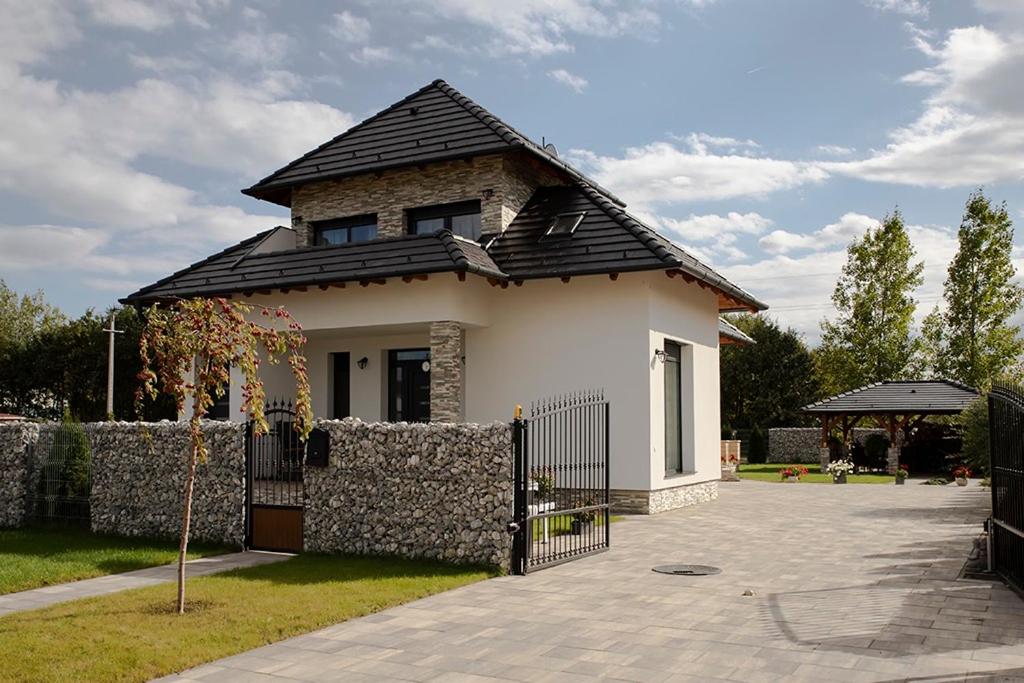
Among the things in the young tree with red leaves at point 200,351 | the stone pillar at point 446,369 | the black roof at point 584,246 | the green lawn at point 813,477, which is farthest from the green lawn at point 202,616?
the green lawn at point 813,477

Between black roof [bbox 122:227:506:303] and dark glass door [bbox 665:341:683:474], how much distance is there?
4124 mm

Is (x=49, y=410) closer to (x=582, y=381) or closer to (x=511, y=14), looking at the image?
(x=582, y=381)

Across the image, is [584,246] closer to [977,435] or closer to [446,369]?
[446,369]

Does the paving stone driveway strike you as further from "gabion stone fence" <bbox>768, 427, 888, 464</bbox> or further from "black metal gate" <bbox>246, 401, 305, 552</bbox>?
"gabion stone fence" <bbox>768, 427, 888, 464</bbox>

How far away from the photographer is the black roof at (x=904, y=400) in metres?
30.7

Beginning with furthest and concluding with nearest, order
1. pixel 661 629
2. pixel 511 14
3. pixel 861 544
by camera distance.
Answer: pixel 861 544, pixel 511 14, pixel 661 629

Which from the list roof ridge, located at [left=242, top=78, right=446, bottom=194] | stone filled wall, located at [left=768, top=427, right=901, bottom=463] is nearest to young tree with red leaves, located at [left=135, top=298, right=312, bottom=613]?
roof ridge, located at [left=242, top=78, right=446, bottom=194]

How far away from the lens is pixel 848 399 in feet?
109

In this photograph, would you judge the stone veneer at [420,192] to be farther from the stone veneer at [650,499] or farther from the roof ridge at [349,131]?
the stone veneer at [650,499]

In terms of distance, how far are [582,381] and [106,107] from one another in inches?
376

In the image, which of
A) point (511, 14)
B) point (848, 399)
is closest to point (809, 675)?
point (511, 14)

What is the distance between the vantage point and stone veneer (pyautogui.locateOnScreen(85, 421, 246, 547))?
39.1 feet

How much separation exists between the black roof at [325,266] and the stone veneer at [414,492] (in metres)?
5.35

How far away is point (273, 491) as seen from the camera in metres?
11.8
